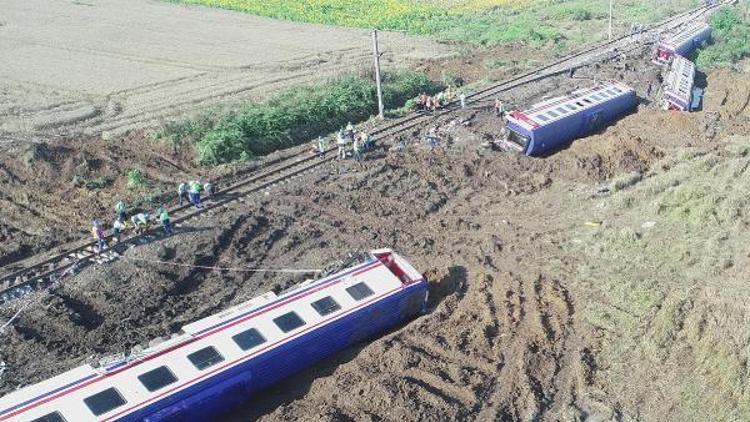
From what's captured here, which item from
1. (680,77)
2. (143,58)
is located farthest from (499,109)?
(143,58)

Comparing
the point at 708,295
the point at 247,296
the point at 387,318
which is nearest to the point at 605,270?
the point at 708,295

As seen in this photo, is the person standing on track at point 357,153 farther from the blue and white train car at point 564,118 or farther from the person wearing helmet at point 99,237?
the person wearing helmet at point 99,237

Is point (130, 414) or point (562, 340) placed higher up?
point (130, 414)

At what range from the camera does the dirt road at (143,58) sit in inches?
1555

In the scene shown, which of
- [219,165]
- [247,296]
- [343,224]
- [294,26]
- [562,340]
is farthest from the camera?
[294,26]

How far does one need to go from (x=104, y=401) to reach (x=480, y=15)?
62.7 metres

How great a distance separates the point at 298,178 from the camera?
30.0m

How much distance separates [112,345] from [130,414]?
5.37m

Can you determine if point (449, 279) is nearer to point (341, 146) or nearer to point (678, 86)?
point (341, 146)

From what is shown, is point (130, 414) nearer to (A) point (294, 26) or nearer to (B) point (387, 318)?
(B) point (387, 318)

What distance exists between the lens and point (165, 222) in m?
25.0

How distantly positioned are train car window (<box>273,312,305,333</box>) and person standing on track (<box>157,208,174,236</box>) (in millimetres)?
8477

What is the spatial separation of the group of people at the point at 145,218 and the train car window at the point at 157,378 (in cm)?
903

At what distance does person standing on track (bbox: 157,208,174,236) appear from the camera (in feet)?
81.8
